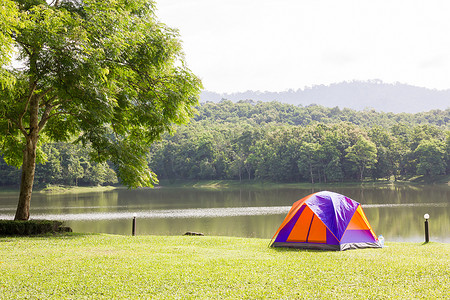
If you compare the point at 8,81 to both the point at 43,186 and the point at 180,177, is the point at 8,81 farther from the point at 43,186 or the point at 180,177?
the point at 180,177

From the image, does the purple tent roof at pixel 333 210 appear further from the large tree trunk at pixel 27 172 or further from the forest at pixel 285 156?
the forest at pixel 285 156

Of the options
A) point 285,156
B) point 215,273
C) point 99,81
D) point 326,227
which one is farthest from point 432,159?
point 215,273

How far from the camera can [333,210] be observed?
12.9 meters

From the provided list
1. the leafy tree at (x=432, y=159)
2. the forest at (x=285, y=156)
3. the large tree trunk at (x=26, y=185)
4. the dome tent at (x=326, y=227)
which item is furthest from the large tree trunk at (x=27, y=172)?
the leafy tree at (x=432, y=159)

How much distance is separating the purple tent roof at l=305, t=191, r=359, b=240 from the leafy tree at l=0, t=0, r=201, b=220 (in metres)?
6.47

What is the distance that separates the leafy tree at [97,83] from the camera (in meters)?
12.8

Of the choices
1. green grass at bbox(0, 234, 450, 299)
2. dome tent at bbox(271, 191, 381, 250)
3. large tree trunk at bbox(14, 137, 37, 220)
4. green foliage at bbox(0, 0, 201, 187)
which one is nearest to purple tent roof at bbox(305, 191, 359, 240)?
dome tent at bbox(271, 191, 381, 250)

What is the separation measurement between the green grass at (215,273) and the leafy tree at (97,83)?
4.78 m

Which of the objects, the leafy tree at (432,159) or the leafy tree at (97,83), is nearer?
the leafy tree at (97,83)

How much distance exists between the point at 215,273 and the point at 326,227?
5.24 metres

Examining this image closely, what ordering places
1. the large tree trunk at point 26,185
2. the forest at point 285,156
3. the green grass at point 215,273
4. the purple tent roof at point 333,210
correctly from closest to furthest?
1. the green grass at point 215,273
2. the purple tent roof at point 333,210
3. the large tree trunk at point 26,185
4. the forest at point 285,156

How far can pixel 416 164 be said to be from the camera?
76.9 m

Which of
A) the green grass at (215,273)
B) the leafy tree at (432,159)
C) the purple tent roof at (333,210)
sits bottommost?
the green grass at (215,273)

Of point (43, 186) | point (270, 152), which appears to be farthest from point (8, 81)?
point (270, 152)
